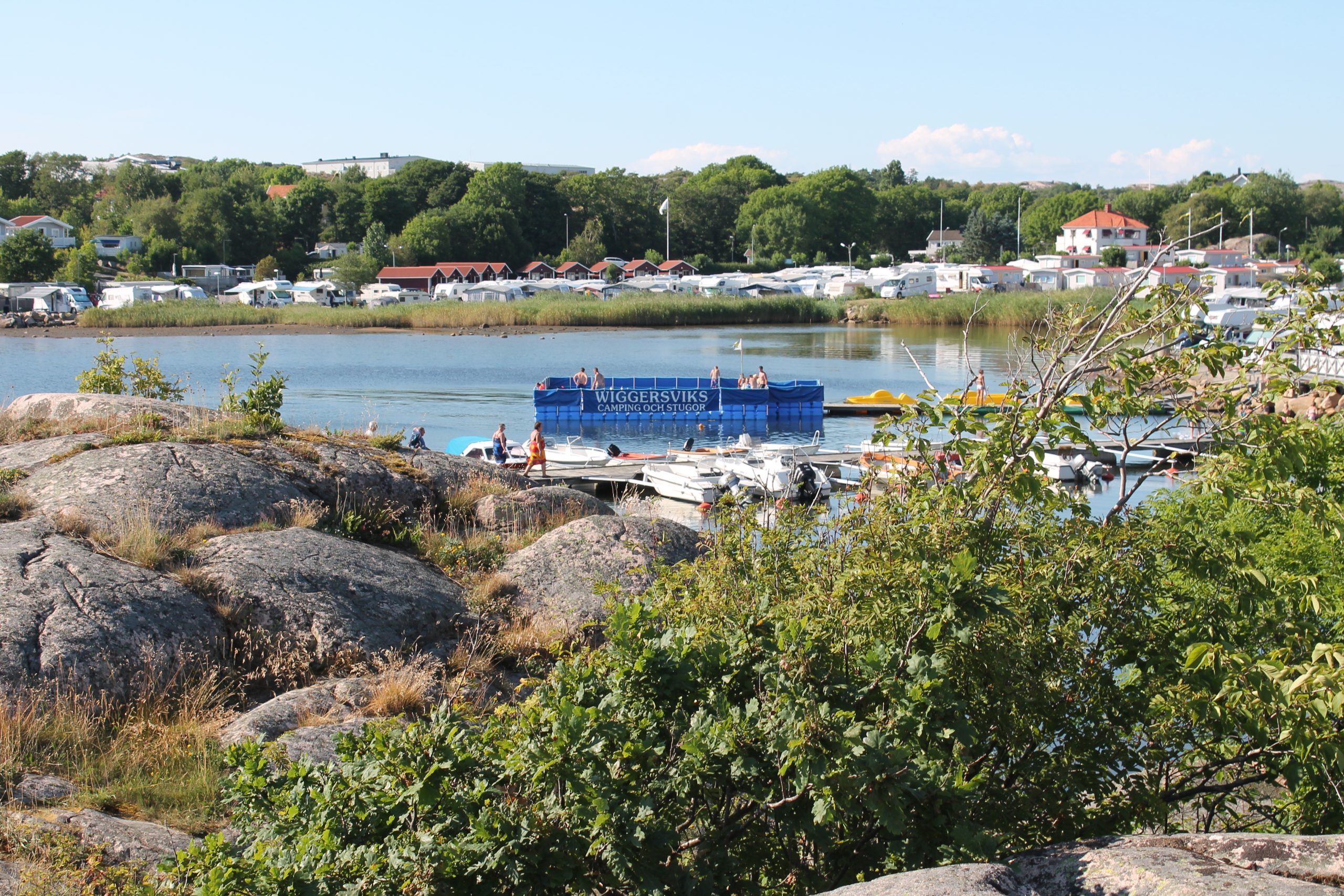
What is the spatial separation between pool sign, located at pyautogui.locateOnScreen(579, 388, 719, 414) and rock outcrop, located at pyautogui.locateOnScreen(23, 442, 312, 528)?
96.8 feet

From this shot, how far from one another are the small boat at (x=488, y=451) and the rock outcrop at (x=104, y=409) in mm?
13053

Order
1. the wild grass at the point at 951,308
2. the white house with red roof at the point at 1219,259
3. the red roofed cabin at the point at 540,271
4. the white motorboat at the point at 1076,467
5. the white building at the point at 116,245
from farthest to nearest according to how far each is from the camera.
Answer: the white building at the point at 116,245, the red roofed cabin at the point at 540,271, the white house with red roof at the point at 1219,259, the wild grass at the point at 951,308, the white motorboat at the point at 1076,467

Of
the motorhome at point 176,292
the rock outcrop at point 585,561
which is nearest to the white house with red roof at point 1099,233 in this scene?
the motorhome at point 176,292

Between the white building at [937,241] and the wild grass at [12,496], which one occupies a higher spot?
the white building at [937,241]

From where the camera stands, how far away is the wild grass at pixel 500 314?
83438 millimetres

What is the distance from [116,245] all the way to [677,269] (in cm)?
6494

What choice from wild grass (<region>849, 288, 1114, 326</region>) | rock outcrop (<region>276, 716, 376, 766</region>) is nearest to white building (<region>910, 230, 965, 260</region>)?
wild grass (<region>849, 288, 1114, 326</region>)

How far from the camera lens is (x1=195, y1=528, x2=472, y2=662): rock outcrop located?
814 cm

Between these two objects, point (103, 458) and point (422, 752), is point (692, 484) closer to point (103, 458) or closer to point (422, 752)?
point (103, 458)

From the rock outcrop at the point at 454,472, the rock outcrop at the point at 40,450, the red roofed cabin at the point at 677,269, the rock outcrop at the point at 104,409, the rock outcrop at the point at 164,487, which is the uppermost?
the red roofed cabin at the point at 677,269

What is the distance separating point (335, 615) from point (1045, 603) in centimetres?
566

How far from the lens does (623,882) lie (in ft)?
13.0

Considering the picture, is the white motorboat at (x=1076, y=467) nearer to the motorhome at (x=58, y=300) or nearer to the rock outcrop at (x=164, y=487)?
the rock outcrop at (x=164, y=487)

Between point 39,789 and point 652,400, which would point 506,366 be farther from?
point 39,789
